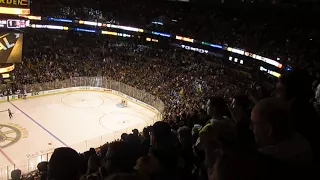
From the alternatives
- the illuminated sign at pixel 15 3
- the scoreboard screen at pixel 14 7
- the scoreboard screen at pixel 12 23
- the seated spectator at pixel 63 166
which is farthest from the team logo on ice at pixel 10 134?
the seated spectator at pixel 63 166

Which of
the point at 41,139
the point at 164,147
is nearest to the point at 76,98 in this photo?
the point at 41,139

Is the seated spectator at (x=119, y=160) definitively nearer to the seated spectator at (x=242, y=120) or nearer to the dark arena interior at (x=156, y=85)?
the dark arena interior at (x=156, y=85)

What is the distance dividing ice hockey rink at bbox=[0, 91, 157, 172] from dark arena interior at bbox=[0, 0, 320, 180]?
75 millimetres

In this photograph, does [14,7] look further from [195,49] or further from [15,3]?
[195,49]

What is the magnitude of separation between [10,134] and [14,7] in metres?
7.49

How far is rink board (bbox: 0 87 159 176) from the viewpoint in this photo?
1811cm

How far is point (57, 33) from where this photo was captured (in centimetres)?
4003

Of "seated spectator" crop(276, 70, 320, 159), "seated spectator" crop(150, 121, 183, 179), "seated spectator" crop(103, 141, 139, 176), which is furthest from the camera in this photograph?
"seated spectator" crop(276, 70, 320, 159)

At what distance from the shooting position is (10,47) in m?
17.3

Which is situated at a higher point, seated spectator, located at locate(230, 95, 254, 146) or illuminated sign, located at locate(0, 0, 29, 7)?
seated spectator, located at locate(230, 95, 254, 146)

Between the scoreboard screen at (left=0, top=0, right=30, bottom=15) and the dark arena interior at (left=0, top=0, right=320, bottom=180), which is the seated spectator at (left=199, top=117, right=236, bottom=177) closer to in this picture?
the dark arena interior at (left=0, top=0, right=320, bottom=180)

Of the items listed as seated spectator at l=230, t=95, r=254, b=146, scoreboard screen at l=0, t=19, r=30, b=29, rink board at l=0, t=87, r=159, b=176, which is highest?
seated spectator at l=230, t=95, r=254, b=146

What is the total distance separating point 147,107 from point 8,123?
9.74 metres

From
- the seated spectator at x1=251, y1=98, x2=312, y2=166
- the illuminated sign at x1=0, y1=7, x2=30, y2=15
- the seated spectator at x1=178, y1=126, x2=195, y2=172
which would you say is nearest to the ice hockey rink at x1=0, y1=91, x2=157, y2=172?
the illuminated sign at x1=0, y1=7, x2=30, y2=15
